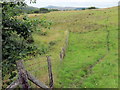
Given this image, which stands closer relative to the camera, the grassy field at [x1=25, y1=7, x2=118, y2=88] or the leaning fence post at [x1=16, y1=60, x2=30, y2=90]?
the leaning fence post at [x1=16, y1=60, x2=30, y2=90]

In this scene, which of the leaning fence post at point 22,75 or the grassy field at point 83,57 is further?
the grassy field at point 83,57

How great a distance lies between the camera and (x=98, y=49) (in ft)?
71.8

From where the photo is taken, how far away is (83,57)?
63.4 feet

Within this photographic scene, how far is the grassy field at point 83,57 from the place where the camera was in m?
13.7

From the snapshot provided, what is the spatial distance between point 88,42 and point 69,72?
400 inches

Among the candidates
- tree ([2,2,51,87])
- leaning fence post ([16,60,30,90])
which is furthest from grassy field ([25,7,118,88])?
leaning fence post ([16,60,30,90])

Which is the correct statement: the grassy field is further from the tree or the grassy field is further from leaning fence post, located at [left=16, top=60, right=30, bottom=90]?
leaning fence post, located at [left=16, top=60, right=30, bottom=90]

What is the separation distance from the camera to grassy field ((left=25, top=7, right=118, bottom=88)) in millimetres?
13664

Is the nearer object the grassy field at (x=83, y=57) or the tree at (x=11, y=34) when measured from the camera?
the tree at (x=11, y=34)

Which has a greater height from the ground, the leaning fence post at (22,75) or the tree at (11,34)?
the tree at (11,34)

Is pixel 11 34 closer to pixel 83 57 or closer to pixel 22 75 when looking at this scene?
pixel 22 75

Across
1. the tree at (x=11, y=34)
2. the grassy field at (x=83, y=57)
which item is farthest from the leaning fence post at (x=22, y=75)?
the grassy field at (x=83, y=57)

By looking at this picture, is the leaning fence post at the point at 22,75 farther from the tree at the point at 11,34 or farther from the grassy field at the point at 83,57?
the grassy field at the point at 83,57

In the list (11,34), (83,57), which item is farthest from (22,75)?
(83,57)
